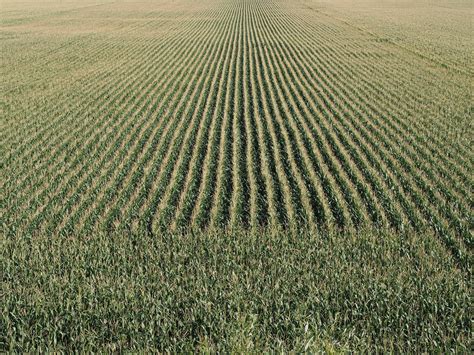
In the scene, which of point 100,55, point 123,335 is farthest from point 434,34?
point 123,335

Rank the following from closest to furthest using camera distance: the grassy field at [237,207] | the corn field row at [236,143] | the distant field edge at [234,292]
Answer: the distant field edge at [234,292]
the grassy field at [237,207]
the corn field row at [236,143]

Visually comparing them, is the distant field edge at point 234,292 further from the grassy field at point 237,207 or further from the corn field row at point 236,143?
the corn field row at point 236,143

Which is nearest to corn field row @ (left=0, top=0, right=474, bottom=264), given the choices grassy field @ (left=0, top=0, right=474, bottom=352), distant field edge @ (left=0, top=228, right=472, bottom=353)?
grassy field @ (left=0, top=0, right=474, bottom=352)

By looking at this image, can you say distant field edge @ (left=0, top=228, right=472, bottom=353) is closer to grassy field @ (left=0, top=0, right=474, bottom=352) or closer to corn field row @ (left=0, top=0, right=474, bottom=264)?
grassy field @ (left=0, top=0, right=474, bottom=352)

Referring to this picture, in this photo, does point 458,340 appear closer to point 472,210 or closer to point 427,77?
point 472,210

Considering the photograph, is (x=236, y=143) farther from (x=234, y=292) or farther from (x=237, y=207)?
(x=234, y=292)

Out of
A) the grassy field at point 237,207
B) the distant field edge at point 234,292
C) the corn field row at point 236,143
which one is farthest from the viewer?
the corn field row at point 236,143

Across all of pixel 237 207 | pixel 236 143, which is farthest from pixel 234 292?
pixel 236 143

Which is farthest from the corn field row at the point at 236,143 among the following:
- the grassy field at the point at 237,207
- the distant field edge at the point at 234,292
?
the distant field edge at the point at 234,292
